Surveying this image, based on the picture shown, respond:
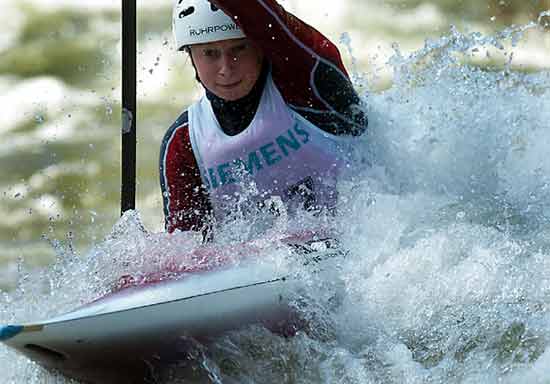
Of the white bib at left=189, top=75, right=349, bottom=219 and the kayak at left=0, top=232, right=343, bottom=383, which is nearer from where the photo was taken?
the kayak at left=0, top=232, right=343, bottom=383

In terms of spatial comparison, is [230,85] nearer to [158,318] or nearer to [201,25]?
[201,25]

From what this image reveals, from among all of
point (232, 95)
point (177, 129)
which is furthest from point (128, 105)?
point (232, 95)

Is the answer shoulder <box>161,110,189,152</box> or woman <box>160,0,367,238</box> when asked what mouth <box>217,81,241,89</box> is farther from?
shoulder <box>161,110,189,152</box>

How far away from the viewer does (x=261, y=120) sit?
7.45ft

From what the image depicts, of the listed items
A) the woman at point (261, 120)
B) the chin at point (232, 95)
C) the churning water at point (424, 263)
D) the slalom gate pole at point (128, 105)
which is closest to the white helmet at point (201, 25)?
the woman at point (261, 120)

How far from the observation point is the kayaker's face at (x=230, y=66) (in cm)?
222

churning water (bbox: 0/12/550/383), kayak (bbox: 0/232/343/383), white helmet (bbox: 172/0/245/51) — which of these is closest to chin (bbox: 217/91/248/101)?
white helmet (bbox: 172/0/245/51)

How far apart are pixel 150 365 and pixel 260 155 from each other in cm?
59

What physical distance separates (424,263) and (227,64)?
0.62m

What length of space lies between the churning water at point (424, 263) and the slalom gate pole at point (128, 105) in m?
0.59

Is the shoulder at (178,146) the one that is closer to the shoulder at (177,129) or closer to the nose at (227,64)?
the shoulder at (177,129)

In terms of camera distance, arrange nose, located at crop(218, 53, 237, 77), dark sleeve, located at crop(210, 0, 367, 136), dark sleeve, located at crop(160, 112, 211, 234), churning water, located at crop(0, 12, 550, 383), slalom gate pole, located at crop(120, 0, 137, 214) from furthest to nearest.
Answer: slalom gate pole, located at crop(120, 0, 137, 214), dark sleeve, located at crop(160, 112, 211, 234), nose, located at crop(218, 53, 237, 77), dark sleeve, located at crop(210, 0, 367, 136), churning water, located at crop(0, 12, 550, 383)

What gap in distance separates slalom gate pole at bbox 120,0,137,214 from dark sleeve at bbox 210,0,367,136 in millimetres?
696

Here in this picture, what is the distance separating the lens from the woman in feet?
7.25
